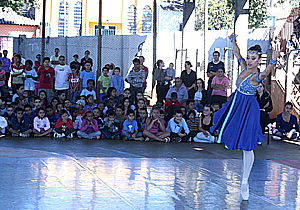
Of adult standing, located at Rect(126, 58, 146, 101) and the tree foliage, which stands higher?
the tree foliage

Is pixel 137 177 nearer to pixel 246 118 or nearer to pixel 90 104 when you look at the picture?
pixel 246 118

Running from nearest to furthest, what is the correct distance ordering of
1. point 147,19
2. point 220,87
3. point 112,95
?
point 220,87, point 112,95, point 147,19

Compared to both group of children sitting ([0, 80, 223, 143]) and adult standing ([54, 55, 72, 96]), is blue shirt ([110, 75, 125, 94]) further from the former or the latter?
group of children sitting ([0, 80, 223, 143])

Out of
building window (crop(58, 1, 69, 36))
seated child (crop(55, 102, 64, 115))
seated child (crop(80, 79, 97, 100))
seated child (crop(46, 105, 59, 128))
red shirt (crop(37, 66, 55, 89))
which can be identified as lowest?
seated child (crop(46, 105, 59, 128))

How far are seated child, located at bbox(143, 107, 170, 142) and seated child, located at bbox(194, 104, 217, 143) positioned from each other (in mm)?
769

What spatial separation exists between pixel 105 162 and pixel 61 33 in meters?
27.4

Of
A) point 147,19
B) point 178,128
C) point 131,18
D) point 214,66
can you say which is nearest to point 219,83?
point 214,66

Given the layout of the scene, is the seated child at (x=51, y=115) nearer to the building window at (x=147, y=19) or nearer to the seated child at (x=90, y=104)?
the seated child at (x=90, y=104)

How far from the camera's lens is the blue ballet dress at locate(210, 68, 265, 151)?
5.50 m

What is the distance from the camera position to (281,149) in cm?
1008

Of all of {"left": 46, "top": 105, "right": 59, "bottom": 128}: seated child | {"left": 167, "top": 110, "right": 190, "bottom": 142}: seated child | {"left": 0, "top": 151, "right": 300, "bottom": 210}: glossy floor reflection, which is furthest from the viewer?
{"left": 46, "top": 105, "right": 59, "bottom": 128}: seated child

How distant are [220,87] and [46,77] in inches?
193

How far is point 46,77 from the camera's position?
12.9 metres

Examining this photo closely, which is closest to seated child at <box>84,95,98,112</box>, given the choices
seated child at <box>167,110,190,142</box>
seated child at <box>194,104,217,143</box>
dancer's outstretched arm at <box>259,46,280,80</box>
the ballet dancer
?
seated child at <box>167,110,190,142</box>
